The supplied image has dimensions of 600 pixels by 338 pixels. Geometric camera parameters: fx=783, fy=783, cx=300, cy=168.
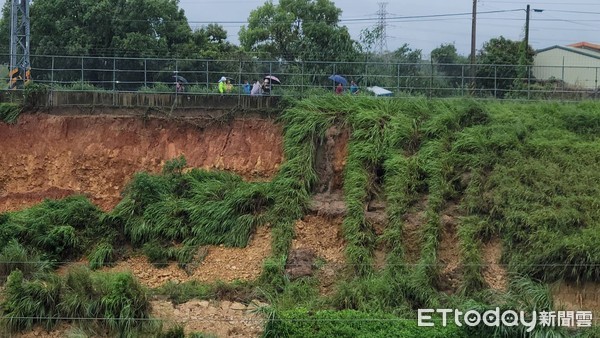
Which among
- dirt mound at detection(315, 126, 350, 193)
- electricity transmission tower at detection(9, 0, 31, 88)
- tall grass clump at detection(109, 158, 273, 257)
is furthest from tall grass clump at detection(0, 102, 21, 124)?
dirt mound at detection(315, 126, 350, 193)

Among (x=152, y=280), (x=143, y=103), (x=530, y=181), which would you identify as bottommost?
(x=152, y=280)

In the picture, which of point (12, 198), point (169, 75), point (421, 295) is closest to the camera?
point (421, 295)

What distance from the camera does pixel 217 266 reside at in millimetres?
17391

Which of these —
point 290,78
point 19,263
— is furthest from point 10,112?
point 290,78

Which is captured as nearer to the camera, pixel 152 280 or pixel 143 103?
pixel 152 280

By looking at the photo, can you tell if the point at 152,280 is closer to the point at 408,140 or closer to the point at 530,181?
the point at 408,140

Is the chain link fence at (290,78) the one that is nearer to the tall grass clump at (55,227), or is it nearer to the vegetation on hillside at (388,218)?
the vegetation on hillside at (388,218)

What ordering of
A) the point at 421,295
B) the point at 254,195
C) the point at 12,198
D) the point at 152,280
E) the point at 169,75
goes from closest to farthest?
1. the point at 421,295
2. the point at 152,280
3. the point at 254,195
4. the point at 12,198
5. the point at 169,75

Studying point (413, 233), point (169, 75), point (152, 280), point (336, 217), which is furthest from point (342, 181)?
point (169, 75)

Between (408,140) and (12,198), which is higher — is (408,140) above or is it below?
above

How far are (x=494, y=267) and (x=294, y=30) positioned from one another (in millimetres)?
25181

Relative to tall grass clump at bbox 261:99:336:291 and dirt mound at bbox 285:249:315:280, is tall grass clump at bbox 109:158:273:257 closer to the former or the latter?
tall grass clump at bbox 261:99:336:291

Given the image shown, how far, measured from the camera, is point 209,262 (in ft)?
57.6

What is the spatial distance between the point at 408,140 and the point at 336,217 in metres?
2.73
